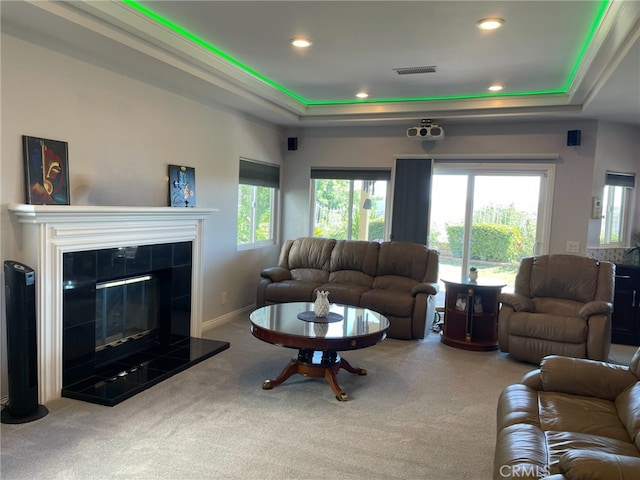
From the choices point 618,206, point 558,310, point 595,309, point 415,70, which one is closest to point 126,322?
point 415,70

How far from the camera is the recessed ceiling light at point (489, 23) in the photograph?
3132mm

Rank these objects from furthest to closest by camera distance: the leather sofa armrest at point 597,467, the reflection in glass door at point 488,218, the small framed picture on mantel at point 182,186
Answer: the reflection in glass door at point 488,218, the small framed picture on mantel at point 182,186, the leather sofa armrest at point 597,467

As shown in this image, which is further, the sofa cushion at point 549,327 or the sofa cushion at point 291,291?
the sofa cushion at point 291,291

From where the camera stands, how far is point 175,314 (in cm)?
448

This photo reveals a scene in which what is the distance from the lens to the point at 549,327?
4.24 meters

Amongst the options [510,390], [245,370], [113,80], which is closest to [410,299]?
Result: [245,370]

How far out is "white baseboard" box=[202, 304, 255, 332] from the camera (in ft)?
17.1

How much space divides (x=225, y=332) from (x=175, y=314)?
0.75m

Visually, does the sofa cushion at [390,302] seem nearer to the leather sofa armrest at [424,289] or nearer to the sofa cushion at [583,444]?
the leather sofa armrest at [424,289]

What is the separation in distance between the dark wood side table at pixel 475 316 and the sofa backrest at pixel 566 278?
0.28m

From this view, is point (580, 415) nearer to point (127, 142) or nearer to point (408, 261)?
point (408, 261)

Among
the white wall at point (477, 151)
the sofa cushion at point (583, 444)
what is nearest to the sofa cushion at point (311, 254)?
the white wall at point (477, 151)

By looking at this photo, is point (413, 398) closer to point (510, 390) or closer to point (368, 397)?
point (368, 397)

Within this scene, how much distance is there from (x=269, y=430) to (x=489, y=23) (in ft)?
10.0
